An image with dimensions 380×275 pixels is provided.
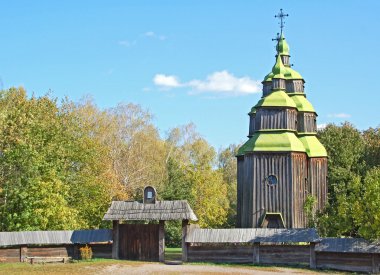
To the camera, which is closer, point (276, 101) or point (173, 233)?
point (276, 101)

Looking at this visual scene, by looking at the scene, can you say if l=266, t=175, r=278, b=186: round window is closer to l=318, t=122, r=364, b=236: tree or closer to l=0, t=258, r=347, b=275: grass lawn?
l=318, t=122, r=364, b=236: tree

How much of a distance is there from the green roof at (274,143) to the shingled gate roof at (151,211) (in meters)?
9.68

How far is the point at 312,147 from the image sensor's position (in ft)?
152

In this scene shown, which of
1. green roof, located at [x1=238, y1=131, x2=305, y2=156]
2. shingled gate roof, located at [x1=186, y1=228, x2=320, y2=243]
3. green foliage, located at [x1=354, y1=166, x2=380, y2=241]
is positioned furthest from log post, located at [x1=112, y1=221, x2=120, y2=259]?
green foliage, located at [x1=354, y1=166, x2=380, y2=241]

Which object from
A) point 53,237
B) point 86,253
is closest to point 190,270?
point 86,253

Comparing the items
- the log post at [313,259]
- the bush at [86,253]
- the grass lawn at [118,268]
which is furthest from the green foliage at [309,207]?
the bush at [86,253]

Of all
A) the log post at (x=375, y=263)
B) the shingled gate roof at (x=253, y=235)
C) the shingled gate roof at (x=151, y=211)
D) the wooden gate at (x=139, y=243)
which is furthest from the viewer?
the wooden gate at (x=139, y=243)

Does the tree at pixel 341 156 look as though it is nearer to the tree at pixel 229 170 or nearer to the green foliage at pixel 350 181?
the green foliage at pixel 350 181

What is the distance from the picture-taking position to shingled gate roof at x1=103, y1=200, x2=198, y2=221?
107ft

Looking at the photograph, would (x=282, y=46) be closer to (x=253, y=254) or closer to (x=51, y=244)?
(x=253, y=254)

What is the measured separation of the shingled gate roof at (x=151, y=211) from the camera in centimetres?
3272

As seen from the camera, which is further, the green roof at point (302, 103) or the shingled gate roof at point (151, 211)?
the green roof at point (302, 103)

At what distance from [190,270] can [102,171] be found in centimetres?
2032

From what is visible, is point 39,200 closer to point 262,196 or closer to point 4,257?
point 4,257
